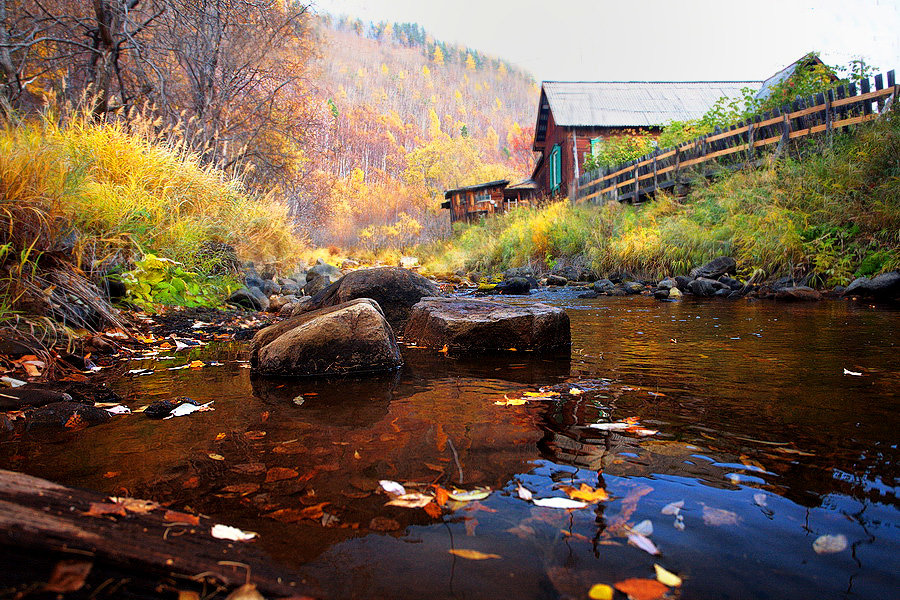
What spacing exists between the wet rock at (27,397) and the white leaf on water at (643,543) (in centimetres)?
260

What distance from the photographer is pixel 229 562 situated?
1078 millimetres

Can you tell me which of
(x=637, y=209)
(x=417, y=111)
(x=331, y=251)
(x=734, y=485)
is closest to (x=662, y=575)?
(x=734, y=485)

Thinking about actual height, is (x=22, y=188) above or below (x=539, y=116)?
below

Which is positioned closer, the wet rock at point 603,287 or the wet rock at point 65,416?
the wet rock at point 65,416

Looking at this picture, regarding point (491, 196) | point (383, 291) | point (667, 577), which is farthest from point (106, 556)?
point (491, 196)

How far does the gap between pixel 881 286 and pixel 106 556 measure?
27.2 feet

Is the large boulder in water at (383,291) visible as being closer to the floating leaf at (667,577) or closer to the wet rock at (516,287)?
the wet rock at (516,287)

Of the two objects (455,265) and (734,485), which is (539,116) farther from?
(734,485)

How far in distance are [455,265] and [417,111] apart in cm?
7764

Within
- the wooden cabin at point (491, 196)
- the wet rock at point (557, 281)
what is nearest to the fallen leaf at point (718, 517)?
the wet rock at point (557, 281)

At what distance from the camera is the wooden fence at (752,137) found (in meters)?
9.02

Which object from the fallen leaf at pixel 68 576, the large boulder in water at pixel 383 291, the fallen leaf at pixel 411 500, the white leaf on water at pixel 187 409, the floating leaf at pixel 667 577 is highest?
the large boulder in water at pixel 383 291

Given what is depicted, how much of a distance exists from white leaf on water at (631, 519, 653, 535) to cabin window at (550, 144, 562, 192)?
2574cm

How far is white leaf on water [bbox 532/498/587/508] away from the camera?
1455 mm
